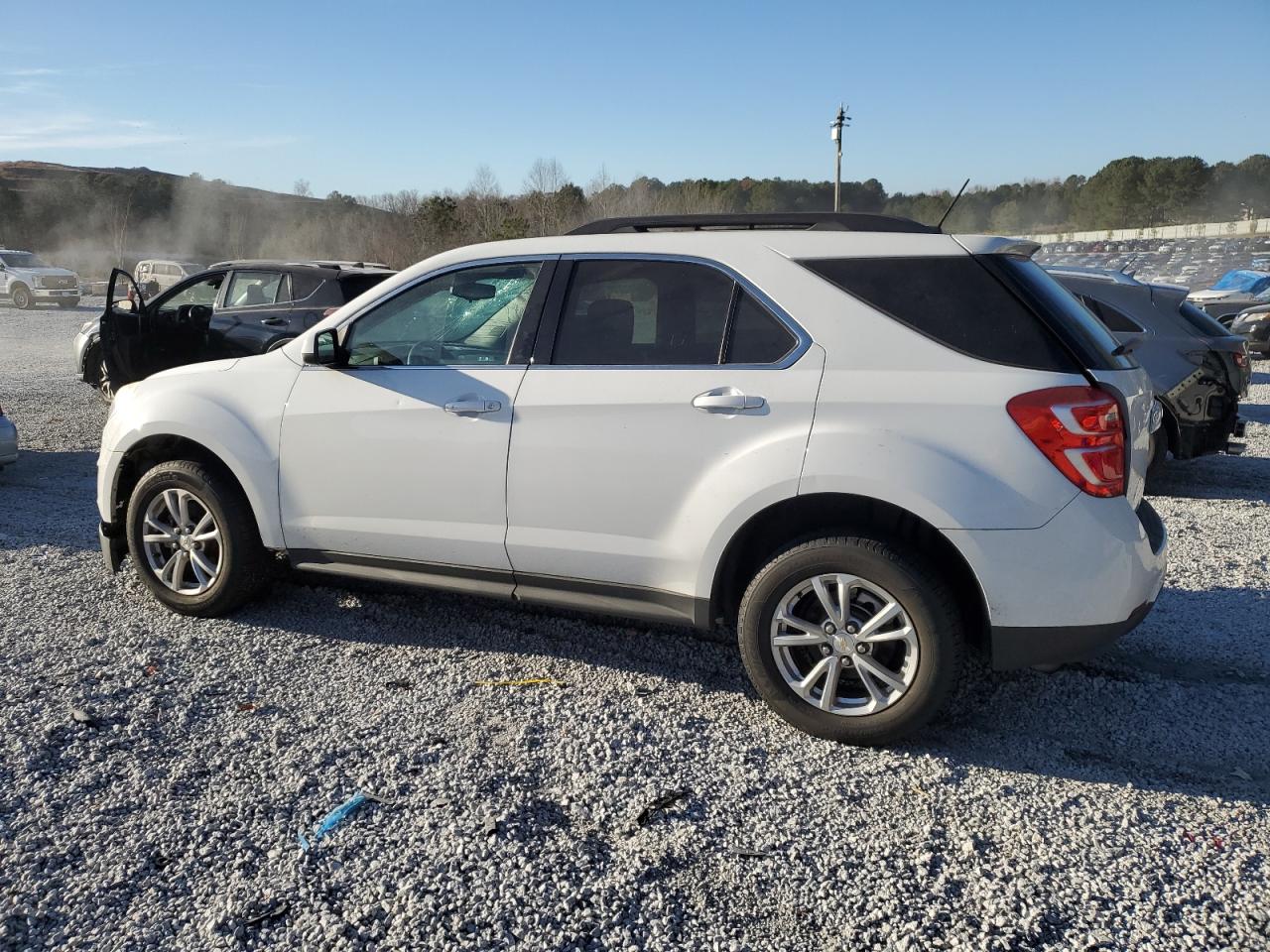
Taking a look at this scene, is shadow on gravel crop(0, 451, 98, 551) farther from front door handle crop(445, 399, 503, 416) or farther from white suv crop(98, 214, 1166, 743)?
front door handle crop(445, 399, 503, 416)

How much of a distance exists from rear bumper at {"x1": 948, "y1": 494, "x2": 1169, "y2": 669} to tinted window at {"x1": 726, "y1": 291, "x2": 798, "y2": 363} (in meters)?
0.95

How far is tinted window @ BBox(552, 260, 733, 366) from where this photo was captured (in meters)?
3.81

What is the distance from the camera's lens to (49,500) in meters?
7.56

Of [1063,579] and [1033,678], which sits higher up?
[1063,579]

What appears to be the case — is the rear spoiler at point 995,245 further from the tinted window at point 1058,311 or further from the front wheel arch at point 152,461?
the front wheel arch at point 152,461

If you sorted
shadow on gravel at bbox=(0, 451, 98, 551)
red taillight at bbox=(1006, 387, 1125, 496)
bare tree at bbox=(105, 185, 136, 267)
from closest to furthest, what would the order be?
1. red taillight at bbox=(1006, 387, 1125, 496)
2. shadow on gravel at bbox=(0, 451, 98, 551)
3. bare tree at bbox=(105, 185, 136, 267)

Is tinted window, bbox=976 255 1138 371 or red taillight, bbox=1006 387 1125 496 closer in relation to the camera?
red taillight, bbox=1006 387 1125 496

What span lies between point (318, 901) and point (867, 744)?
1.99 m

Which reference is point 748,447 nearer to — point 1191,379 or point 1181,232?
point 1191,379

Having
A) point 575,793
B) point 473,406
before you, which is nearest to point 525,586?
point 473,406

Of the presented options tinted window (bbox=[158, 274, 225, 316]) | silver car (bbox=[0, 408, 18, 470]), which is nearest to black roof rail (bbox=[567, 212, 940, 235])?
silver car (bbox=[0, 408, 18, 470])

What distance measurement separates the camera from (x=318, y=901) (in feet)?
8.85

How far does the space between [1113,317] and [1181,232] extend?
63.1 m

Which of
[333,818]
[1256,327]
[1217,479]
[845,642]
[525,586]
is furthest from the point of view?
[1256,327]
